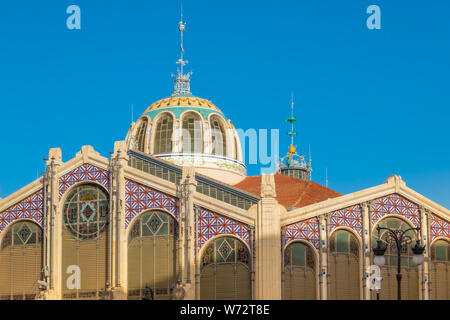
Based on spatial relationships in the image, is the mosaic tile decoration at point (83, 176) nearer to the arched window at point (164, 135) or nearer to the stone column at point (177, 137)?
the arched window at point (164, 135)

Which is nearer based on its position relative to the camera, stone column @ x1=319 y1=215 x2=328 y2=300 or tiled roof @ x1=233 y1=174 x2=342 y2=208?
stone column @ x1=319 y1=215 x2=328 y2=300

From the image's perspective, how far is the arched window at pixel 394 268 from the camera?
5934 cm

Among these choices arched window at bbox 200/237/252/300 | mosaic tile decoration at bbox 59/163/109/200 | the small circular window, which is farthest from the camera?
mosaic tile decoration at bbox 59/163/109/200

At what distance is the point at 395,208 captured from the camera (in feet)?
198

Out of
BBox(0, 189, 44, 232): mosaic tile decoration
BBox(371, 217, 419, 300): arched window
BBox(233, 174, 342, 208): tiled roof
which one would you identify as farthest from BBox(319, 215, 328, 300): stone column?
BBox(0, 189, 44, 232): mosaic tile decoration

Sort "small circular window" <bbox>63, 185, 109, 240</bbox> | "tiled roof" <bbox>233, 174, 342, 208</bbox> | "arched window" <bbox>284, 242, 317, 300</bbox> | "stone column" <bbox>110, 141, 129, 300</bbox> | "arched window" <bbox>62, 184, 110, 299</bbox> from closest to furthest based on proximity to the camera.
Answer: "arched window" <bbox>284, 242, 317, 300</bbox>, "stone column" <bbox>110, 141, 129, 300</bbox>, "arched window" <bbox>62, 184, 110, 299</bbox>, "small circular window" <bbox>63, 185, 109, 240</bbox>, "tiled roof" <bbox>233, 174, 342, 208</bbox>

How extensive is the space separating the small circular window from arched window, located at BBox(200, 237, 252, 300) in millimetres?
8150

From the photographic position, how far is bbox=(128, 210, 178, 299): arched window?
58625 mm

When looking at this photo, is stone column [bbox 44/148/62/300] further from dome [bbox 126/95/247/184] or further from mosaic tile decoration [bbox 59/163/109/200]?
dome [bbox 126/95/247/184]

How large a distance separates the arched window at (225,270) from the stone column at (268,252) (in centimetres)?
99

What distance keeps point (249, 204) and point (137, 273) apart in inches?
352

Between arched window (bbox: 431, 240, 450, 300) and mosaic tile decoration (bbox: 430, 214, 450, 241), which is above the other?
mosaic tile decoration (bbox: 430, 214, 450, 241)

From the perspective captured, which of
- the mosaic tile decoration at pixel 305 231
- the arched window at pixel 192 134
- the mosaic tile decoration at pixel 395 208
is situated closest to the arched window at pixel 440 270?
the mosaic tile decoration at pixel 395 208

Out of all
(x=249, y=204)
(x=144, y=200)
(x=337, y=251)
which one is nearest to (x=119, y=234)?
(x=144, y=200)
